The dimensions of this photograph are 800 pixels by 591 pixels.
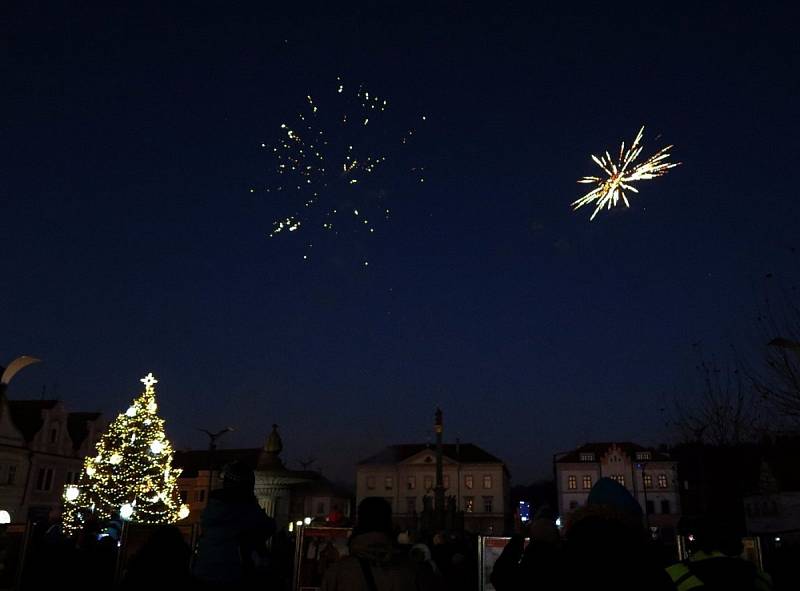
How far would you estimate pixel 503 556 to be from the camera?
23.8 ft

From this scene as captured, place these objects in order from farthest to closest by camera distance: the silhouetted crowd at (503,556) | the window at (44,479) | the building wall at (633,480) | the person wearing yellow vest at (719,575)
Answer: the building wall at (633,480) < the window at (44,479) < the person wearing yellow vest at (719,575) < the silhouetted crowd at (503,556)

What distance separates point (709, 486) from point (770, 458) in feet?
46.4

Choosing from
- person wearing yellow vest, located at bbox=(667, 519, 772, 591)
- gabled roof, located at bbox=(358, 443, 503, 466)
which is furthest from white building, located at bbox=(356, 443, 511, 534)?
person wearing yellow vest, located at bbox=(667, 519, 772, 591)

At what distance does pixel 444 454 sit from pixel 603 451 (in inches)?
830

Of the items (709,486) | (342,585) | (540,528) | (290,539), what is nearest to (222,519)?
(342,585)

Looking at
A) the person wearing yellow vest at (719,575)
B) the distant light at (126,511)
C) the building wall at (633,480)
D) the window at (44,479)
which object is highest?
the building wall at (633,480)

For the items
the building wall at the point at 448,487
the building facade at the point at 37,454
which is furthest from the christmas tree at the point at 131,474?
the building wall at the point at 448,487

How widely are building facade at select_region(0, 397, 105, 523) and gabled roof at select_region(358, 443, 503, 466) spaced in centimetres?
4775

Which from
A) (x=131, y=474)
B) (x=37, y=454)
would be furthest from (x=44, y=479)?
(x=131, y=474)

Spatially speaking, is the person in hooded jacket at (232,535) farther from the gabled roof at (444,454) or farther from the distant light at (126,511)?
the gabled roof at (444,454)

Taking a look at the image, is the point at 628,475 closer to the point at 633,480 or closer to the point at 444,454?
the point at 633,480

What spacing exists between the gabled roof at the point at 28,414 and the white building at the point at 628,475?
5982 cm

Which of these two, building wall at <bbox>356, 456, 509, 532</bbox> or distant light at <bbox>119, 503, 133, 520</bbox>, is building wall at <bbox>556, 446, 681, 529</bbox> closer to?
building wall at <bbox>356, 456, 509, 532</bbox>

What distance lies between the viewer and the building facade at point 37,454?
40.6m
